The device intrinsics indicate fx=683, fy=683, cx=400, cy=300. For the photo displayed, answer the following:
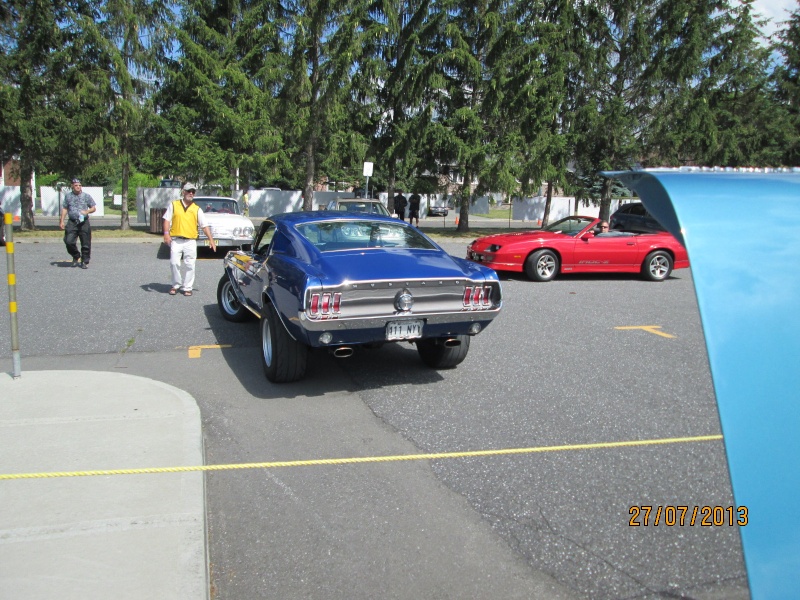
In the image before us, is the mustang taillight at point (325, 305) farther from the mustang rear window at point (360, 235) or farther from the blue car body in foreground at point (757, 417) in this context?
the blue car body in foreground at point (757, 417)

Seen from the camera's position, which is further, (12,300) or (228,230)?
(228,230)

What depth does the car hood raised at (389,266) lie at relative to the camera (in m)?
5.75

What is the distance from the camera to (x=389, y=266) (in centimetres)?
601

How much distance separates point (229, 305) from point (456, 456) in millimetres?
5205

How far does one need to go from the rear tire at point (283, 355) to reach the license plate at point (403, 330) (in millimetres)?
862

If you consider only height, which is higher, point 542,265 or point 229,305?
point 542,265


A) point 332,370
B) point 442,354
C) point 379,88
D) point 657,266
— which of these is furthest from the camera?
point 379,88

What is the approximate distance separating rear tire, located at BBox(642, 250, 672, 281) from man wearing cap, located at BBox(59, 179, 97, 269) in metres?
11.4

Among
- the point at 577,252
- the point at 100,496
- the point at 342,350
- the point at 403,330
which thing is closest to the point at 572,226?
the point at 577,252

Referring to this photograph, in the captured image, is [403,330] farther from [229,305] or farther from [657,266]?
[657,266]

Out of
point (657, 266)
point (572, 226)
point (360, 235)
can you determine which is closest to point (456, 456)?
point (360, 235)

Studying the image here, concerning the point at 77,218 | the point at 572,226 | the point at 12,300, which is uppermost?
the point at 572,226

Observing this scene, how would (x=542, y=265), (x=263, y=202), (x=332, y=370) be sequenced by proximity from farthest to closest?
(x=263, y=202), (x=542, y=265), (x=332, y=370)
